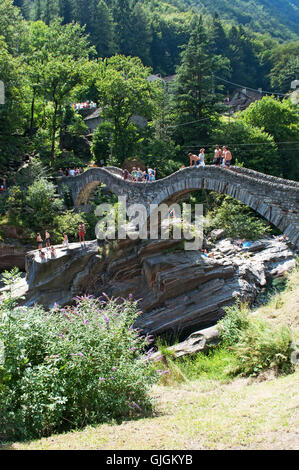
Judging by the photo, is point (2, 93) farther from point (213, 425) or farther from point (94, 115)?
point (213, 425)

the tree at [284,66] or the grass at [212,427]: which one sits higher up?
the tree at [284,66]

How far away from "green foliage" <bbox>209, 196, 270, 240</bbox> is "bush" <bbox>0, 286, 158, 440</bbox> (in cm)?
1886

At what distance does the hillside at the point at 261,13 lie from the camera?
119875 millimetres

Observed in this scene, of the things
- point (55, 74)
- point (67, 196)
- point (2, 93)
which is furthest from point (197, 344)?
point (55, 74)

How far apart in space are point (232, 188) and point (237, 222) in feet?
33.5

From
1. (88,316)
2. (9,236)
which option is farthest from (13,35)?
(88,316)

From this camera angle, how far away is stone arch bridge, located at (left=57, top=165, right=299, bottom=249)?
551 inches

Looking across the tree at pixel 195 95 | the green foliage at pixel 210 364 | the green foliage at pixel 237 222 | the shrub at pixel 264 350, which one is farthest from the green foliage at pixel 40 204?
the shrub at pixel 264 350

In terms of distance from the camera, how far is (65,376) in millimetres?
6570

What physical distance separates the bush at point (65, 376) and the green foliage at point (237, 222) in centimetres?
1886
